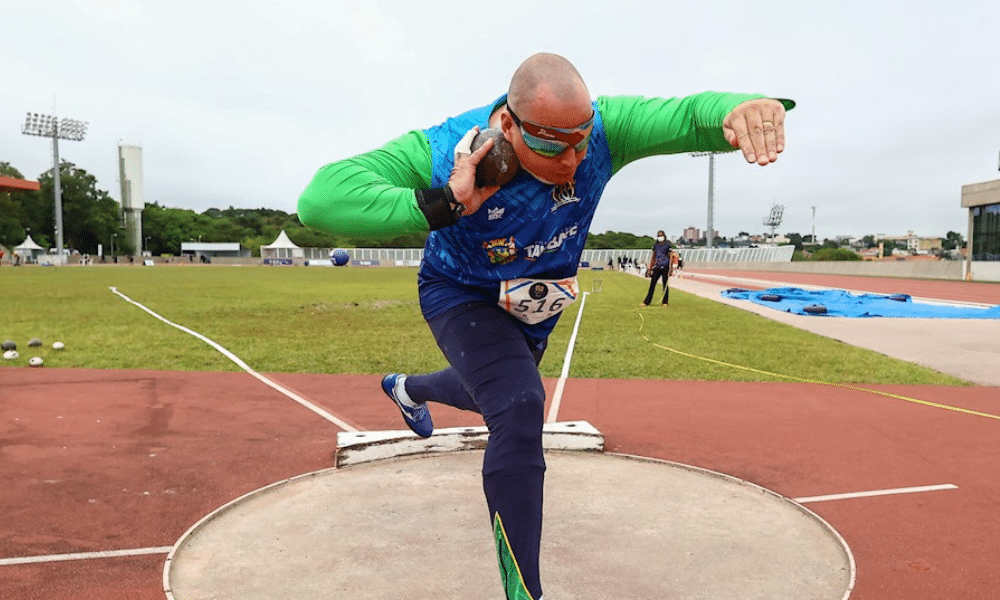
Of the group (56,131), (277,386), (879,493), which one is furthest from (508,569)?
(56,131)

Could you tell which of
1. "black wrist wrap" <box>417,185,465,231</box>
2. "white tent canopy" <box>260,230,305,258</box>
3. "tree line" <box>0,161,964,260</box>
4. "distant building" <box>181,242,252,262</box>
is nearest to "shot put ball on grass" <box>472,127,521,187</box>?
"black wrist wrap" <box>417,185,465,231</box>

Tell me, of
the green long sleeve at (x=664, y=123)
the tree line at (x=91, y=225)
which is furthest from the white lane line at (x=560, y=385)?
the tree line at (x=91, y=225)

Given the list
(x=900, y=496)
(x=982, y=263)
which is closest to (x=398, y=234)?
(x=900, y=496)

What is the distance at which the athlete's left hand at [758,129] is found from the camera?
2084 mm

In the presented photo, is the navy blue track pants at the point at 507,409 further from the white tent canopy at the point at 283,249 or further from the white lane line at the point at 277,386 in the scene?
the white tent canopy at the point at 283,249

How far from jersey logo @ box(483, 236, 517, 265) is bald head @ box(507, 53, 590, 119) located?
1.72 ft

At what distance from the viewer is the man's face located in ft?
6.60

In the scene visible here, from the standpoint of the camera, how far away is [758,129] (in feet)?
6.93

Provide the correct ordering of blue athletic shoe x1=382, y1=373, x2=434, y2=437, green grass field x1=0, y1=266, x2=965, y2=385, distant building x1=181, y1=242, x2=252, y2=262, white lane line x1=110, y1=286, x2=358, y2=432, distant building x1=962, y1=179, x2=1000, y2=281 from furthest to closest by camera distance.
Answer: distant building x1=181, y1=242, x2=252, y2=262
distant building x1=962, y1=179, x2=1000, y2=281
green grass field x1=0, y1=266, x2=965, y2=385
white lane line x1=110, y1=286, x2=358, y2=432
blue athletic shoe x1=382, y1=373, x2=434, y2=437

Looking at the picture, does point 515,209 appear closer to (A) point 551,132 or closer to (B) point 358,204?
(A) point 551,132

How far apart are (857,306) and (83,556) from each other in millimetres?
18747

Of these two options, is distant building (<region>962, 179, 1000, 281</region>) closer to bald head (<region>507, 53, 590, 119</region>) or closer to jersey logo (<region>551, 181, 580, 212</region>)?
jersey logo (<region>551, 181, 580, 212</region>)

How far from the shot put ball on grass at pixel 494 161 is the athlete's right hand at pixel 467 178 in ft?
0.05

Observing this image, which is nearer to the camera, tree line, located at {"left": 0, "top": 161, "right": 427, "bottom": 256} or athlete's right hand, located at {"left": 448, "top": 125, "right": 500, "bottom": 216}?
athlete's right hand, located at {"left": 448, "top": 125, "right": 500, "bottom": 216}
